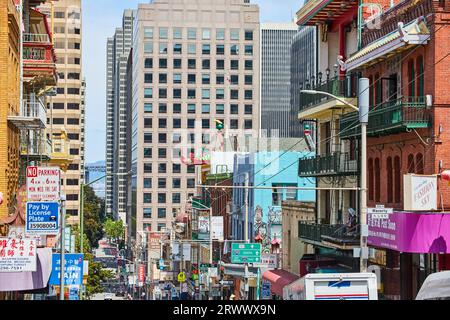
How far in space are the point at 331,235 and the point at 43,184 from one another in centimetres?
1441

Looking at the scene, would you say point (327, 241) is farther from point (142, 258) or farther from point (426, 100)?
point (142, 258)

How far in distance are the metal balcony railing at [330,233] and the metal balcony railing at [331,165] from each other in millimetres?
2516

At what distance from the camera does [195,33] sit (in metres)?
136

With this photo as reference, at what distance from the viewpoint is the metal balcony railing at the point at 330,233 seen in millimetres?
39500

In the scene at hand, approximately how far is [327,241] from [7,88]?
50.8 feet

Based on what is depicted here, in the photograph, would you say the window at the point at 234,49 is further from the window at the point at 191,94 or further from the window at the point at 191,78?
the window at the point at 191,94

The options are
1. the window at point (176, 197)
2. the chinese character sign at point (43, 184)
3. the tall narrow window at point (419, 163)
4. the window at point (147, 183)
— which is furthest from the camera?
the window at point (176, 197)

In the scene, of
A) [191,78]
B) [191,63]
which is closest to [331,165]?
[191,63]

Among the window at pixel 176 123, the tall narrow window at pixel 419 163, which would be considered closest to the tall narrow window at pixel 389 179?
the tall narrow window at pixel 419 163

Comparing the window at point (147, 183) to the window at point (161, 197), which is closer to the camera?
the window at point (147, 183)

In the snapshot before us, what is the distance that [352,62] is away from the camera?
42094 millimetres

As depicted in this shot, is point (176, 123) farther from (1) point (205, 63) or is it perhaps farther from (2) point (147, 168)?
(2) point (147, 168)

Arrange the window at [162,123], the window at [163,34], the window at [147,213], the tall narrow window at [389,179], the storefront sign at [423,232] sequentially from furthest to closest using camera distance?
1. the window at [163,34]
2. the window at [147,213]
3. the window at [162,123]
4. the tall narrow window at [389,179]
5. the storefront sign at [423,232]

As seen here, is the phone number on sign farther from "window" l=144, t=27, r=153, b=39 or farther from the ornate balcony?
"window" l=144, t=27, r=153, b=39
